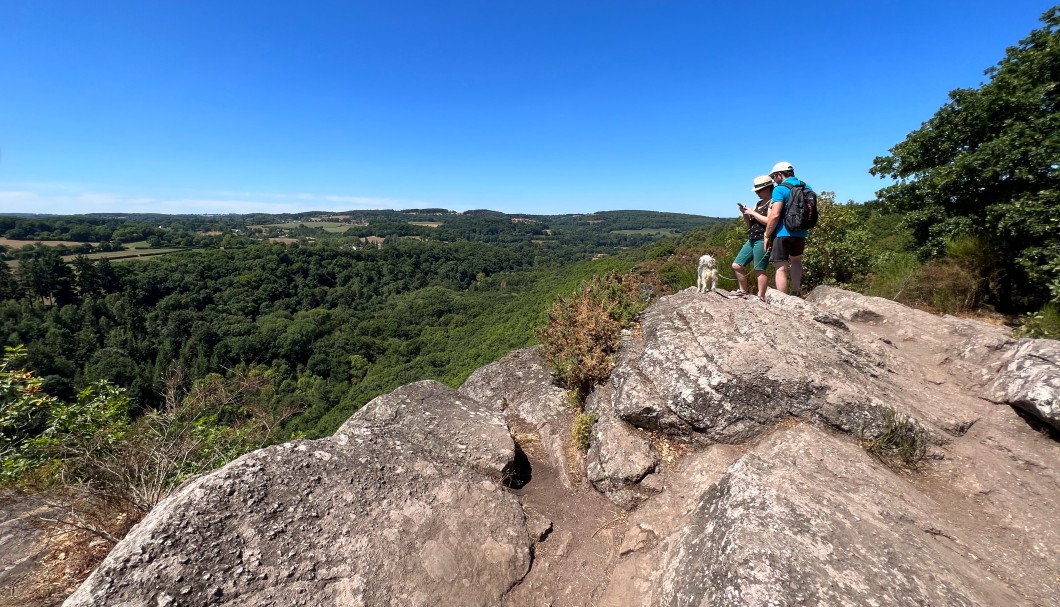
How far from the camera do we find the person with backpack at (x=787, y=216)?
20.7ft

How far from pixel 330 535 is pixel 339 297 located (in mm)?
123669

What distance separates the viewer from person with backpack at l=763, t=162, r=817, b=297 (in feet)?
20.7

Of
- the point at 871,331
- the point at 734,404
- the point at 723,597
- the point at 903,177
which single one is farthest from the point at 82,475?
the point at 903,177

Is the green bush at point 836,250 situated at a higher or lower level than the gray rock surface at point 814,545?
higher

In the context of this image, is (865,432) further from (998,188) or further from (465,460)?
(998,188)

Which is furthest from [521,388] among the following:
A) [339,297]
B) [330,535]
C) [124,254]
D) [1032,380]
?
[124,254]

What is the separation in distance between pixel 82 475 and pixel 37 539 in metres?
0.81

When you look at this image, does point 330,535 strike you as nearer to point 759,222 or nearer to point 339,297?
point 759,222

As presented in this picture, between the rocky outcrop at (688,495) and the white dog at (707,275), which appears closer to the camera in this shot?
the rocky outcrop at (688,495)

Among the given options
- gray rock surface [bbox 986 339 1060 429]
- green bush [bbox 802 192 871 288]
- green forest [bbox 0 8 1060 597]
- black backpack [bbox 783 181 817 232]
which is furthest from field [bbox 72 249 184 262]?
gray rock surface [bbox 986 339 1060 429]

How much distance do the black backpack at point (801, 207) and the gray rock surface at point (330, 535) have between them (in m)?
5.68

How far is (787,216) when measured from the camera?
21.0ft

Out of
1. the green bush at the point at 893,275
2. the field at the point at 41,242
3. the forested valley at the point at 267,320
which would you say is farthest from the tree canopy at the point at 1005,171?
the field at the point at 41,242

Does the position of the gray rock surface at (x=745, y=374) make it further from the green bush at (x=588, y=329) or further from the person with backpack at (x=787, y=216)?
the person with backpack at (x=787, y=216)
